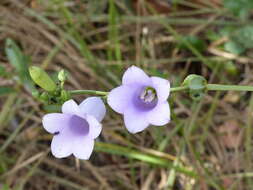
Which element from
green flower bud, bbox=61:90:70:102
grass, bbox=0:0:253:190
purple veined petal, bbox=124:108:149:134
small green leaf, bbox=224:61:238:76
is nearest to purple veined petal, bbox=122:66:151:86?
purple veined petal, bbox=124:108:149:134

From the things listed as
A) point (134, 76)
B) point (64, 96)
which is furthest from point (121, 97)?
point (64, 96)

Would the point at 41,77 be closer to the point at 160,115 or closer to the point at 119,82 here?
the point at 160,115

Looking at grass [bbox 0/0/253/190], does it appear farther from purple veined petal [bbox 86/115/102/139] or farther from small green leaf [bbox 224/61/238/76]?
purple veined petal [bbox 86/115/102/139]

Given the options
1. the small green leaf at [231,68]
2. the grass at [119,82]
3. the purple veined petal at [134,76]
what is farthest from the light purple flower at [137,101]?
→ the small green leaf at [231,68]

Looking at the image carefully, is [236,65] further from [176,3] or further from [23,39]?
[23,39]

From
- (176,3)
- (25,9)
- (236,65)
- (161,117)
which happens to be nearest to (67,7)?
(25,9)

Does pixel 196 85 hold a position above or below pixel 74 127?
above

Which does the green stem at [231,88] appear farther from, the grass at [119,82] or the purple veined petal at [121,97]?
the grass at [119,82]
